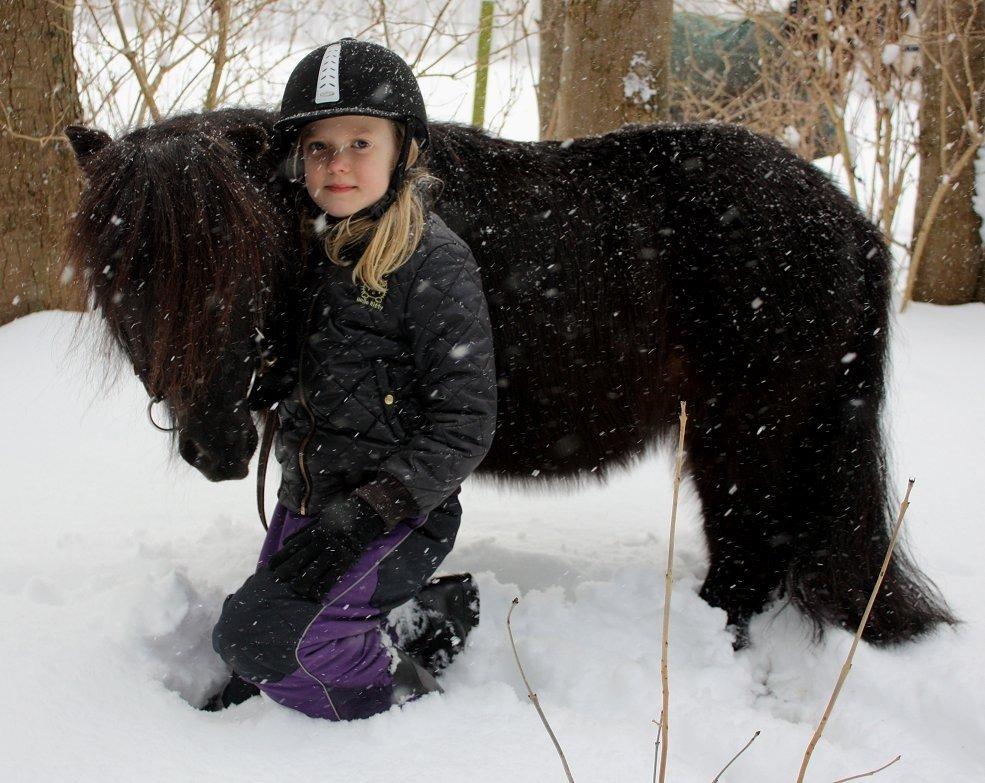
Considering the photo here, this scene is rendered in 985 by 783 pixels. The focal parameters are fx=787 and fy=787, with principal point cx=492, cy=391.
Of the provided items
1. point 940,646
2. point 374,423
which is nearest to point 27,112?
point 374,423

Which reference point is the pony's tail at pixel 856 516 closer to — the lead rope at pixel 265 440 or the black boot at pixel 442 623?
the black boot at pixel 442 623

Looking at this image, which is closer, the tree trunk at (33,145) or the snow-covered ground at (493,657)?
the snow-covered ground at (493,657)

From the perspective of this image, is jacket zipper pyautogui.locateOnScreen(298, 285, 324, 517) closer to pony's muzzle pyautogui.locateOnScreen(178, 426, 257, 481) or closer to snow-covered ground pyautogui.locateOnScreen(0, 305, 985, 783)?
pony's muzzle pyautogui.locateOnScreen(178, 426, 257, 481)

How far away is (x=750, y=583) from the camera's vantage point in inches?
103

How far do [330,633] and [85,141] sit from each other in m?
1.36

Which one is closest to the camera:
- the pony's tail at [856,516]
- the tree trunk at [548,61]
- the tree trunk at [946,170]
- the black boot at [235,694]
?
the black boot at [235,694]

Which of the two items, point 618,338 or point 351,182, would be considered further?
point 618,338

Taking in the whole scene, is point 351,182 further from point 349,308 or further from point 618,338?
point 618,338

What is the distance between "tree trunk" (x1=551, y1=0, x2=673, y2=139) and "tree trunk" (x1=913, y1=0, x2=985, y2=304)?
2.74 m

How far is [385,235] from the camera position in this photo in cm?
192

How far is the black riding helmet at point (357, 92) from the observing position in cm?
187

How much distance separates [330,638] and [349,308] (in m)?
0.83

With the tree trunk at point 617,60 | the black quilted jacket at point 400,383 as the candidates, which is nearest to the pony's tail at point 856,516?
the black quilted jacket at point 400,383

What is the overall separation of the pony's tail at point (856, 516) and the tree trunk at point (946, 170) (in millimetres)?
4113
